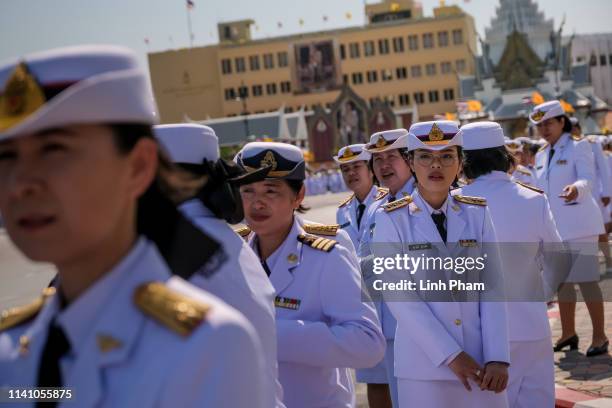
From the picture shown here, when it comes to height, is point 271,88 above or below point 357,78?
below

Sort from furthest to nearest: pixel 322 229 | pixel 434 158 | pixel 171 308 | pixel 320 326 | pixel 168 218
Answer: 1. pixel 434 158
2. pixel 322 229
3. pixel 320 326
4. pixel 168 218
5. pixel 171 308

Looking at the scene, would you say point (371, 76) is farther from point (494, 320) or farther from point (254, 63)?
point (494, 320)

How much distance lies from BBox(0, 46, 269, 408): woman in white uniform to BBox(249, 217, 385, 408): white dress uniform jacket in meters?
2.10

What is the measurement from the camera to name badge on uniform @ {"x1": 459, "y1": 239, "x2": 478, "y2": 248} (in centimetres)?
484

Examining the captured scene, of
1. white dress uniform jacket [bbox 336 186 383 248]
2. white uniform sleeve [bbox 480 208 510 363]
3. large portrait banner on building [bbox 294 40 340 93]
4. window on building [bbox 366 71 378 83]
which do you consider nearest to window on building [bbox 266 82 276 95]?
large portrait banner on building [bbox 294 40 340 93]

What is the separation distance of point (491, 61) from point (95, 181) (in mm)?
97810

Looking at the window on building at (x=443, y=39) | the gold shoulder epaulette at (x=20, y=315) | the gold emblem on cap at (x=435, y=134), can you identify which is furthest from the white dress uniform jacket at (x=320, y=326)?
the window on building at (x=443, y=39)

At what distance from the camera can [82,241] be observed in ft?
5.62

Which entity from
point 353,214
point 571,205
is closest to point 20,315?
point 353,214

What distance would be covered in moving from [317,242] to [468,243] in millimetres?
938

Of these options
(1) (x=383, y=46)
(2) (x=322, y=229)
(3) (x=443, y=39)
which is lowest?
(1) (x=383, y=46)

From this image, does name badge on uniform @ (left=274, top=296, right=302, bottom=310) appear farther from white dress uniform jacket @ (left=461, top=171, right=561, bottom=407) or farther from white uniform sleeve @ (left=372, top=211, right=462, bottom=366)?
white dress uniform jacket @ (left=461, top=171, right=561, bottom=407)

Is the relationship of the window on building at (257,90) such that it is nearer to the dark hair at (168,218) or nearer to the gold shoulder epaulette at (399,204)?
the gold shoulder epaulette at (399,204)

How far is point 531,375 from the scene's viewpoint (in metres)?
5.76
